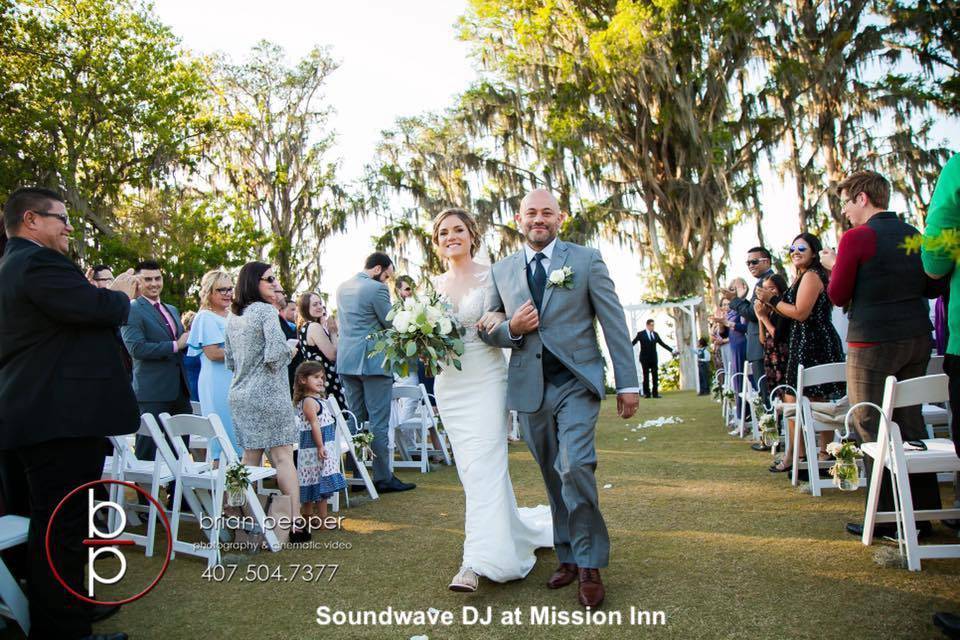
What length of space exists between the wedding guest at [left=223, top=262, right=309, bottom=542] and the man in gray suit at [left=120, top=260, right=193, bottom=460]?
144 centimetres

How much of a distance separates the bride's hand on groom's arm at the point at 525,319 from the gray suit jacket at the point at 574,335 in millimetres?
71

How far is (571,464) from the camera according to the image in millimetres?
3281

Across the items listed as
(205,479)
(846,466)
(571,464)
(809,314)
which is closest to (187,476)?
(205,479)

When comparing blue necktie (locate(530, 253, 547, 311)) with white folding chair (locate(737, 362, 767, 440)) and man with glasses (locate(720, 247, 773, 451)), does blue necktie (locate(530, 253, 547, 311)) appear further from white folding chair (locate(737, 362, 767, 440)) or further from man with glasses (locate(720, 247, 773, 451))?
white folding chair (locate(737, 362, 767, 440))

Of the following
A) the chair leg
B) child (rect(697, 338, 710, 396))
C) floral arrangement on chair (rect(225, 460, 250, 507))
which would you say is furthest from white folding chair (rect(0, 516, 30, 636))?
child (rect(697, 338, 710, 396))

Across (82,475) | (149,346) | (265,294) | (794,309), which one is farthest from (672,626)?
(149,346)

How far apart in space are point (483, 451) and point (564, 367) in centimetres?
62

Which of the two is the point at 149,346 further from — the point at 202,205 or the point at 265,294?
the point at 202,205

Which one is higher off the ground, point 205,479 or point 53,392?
point 53,392

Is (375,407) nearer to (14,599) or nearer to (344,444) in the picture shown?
(344,444)

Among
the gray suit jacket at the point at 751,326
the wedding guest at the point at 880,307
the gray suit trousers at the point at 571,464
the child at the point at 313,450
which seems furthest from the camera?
the gray suit jacket at the point at 751,326

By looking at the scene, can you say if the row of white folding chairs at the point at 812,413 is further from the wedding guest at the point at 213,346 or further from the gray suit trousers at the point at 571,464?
the wedding guest at the point at 213,346

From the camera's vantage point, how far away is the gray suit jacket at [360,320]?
21.5 feet

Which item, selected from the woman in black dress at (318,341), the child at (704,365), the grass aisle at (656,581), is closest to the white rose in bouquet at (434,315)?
the grass aisle at (656,581)
